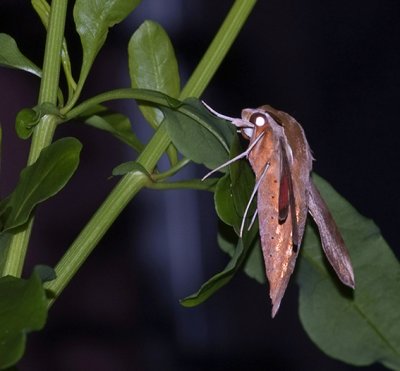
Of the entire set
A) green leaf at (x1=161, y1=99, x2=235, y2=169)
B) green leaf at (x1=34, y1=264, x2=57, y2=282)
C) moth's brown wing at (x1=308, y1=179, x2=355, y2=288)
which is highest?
green leaf at (x1=161, y1=99, x2=235, y2=169)

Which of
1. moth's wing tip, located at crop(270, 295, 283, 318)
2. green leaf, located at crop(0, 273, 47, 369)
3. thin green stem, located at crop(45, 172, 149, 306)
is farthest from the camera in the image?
moth's wing tip, located at crop(270, 295, 283, 318)

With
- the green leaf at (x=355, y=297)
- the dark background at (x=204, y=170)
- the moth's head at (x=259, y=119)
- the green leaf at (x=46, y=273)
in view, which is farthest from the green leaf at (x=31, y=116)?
the dark background at (x=204, y=170)

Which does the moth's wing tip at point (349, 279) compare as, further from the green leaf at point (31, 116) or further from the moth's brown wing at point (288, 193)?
the green leaf at point (31, 116)

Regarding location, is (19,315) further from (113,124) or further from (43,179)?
(113,124)

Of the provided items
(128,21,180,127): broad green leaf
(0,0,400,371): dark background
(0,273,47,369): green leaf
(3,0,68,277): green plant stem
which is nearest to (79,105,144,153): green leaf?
(128,21,180,127): broad green leaf

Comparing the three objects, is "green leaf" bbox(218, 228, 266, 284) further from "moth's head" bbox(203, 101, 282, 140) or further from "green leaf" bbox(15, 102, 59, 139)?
"green leaf" bbox(15, 102, 59, 139)
